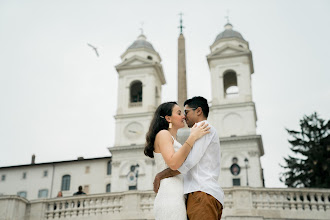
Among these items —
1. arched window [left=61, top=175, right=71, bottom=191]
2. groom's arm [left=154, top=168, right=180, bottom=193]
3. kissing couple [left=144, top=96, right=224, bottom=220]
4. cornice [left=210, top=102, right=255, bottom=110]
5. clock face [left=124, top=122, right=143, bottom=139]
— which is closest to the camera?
kissing couple [left=144, top=96, right=224, bottom=220]

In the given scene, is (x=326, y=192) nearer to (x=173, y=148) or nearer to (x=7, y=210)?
(x=7, y=210)

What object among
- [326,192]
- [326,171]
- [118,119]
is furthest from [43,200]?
[118,119]

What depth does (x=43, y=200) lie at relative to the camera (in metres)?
16.7

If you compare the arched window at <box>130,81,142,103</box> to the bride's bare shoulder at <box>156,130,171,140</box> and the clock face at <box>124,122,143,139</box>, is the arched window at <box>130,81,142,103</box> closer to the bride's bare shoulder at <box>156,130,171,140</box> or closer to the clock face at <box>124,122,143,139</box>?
the clock face at <box>124,122,143,139</box>

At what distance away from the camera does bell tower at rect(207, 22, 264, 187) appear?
48.9m

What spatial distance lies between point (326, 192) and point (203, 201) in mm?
12867

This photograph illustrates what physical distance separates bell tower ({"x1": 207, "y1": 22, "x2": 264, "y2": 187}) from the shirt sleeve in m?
41.7

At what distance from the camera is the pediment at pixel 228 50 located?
5547cm

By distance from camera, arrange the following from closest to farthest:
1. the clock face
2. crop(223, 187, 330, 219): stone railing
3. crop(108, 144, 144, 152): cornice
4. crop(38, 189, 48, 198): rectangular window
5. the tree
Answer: crop(223, 187, 330, 219): stone railing → the tree → crop(108, 144, 144, 152): cornice → the clock face → crop(38, 189, 48, 198): rectangular window

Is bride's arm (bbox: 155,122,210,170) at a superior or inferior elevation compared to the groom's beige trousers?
superior

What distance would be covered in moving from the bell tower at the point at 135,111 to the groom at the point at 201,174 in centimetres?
4578

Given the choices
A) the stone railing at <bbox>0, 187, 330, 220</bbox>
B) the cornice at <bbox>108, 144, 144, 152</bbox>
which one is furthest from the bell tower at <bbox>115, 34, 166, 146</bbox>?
the stone railing at <bbox>0, 187, 330, 220</bbox>

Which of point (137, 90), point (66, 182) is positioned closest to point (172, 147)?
point (137, 90)

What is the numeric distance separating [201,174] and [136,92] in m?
55.9
